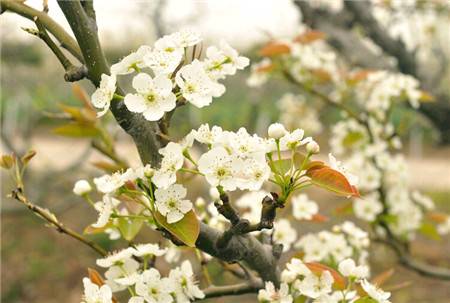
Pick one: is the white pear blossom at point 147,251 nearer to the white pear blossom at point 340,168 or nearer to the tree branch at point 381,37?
the white pear blossom at point 340,168

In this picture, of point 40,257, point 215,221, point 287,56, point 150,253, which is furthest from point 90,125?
point 40,257

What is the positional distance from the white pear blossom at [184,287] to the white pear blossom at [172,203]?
6.4 inches

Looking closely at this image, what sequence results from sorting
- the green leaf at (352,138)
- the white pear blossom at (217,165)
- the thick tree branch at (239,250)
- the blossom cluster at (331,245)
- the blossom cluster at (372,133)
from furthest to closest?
1. the green leaf at (352,138)
2. the blossom cluster at (372,133)
3. the blossom cluster at (331,245)
4. the thick tree branch at (239,250)
5. the white pear blossom at (217,165)

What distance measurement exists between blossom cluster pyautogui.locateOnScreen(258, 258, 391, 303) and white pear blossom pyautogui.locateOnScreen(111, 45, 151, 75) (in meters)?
0.39

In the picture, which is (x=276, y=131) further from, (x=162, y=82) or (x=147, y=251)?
(x=147, y=251)

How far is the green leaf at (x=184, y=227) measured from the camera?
0.88m

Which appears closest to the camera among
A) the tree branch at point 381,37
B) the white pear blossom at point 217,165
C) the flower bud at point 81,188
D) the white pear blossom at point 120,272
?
the white pear blossom at point 217,165

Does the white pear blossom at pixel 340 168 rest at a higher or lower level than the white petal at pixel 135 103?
lower

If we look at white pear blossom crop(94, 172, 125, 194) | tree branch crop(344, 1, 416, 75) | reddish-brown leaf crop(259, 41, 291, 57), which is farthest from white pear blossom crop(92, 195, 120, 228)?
tree branch crop(344, 1, 416, 75)

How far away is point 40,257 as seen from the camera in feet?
17.8

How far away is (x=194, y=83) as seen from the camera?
895 mm

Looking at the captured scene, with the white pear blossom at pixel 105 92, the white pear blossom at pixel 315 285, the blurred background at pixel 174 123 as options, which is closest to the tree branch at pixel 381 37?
the blurred background at pixel 174 123

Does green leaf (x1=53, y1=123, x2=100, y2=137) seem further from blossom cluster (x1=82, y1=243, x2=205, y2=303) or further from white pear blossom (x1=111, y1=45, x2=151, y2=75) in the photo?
white pear blossom (x1=111, y1=45, x2=151, y2=75)

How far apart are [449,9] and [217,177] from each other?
11.9 ft
